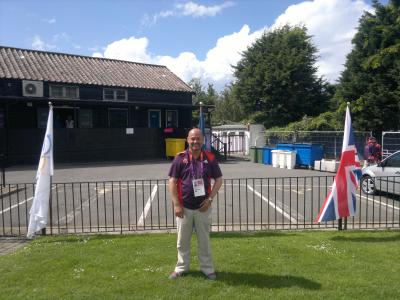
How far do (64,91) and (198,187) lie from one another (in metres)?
21.4

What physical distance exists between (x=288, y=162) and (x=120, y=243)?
14.9 meters

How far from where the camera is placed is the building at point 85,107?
21.8 meters

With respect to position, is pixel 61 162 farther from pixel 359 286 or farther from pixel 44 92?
pixel 359 286

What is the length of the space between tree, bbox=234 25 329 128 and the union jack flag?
30.2m

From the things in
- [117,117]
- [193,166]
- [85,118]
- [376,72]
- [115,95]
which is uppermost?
[376,72]

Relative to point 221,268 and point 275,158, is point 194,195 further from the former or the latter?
point 275,158

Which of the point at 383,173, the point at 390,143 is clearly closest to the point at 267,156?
the point at 390,143

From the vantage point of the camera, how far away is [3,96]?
2084cm

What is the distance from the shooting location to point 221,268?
17.3 feet

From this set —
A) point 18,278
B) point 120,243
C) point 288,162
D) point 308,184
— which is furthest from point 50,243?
point 288,162

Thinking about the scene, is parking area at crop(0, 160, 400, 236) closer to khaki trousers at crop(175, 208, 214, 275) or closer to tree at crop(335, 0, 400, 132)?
khaki trousers at crop(175, 208, 214, 275)

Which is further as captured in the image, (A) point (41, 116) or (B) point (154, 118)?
(B) point (154, 118)

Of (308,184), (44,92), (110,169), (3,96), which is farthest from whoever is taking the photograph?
(44,92)

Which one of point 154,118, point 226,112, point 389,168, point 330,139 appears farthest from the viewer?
point 226,112
